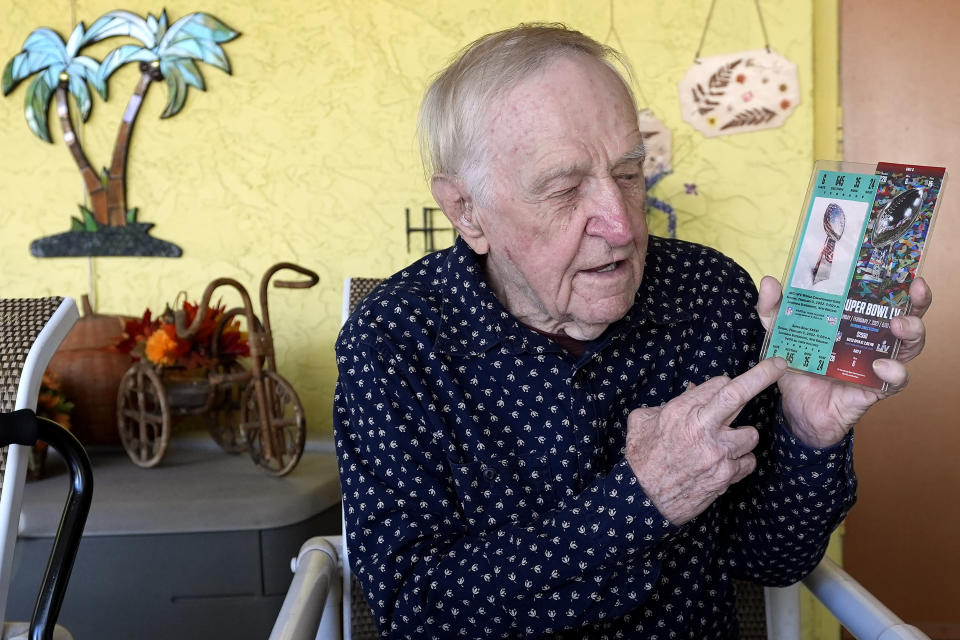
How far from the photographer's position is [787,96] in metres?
2.23

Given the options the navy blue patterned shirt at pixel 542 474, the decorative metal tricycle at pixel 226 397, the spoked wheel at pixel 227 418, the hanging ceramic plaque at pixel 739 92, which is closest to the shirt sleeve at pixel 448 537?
the navy blue patterned shirt at pixel 542 474

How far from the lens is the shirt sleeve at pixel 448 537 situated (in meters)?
0.93

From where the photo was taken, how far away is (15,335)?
47.5 inches

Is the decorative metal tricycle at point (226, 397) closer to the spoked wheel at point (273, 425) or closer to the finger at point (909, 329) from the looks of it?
the spoked wheel at point (273, 425)

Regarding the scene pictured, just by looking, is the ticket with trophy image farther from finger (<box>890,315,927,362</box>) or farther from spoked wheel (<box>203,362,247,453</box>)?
spoked wheel (<box>203,362,247,453</box>)

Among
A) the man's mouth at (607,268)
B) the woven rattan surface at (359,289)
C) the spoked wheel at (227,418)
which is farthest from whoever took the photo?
the spoked wheel at (227,418)

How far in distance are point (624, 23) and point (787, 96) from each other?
432 millimetres

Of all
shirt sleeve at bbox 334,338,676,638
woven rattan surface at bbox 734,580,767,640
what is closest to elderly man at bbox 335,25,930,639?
shirt sleeve at bbox 334,338,676,638

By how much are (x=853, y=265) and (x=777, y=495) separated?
0.31 meters

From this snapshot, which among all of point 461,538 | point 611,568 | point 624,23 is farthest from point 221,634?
point 624,23

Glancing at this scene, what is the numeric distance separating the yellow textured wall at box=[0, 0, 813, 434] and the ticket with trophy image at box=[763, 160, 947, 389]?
138 centimetres

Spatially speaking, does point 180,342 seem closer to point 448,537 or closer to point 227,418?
point 227,418

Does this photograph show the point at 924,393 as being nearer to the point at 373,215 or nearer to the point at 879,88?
the point at 879,88

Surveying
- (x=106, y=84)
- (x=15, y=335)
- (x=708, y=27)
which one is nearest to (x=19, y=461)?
(x=15, y=335)
